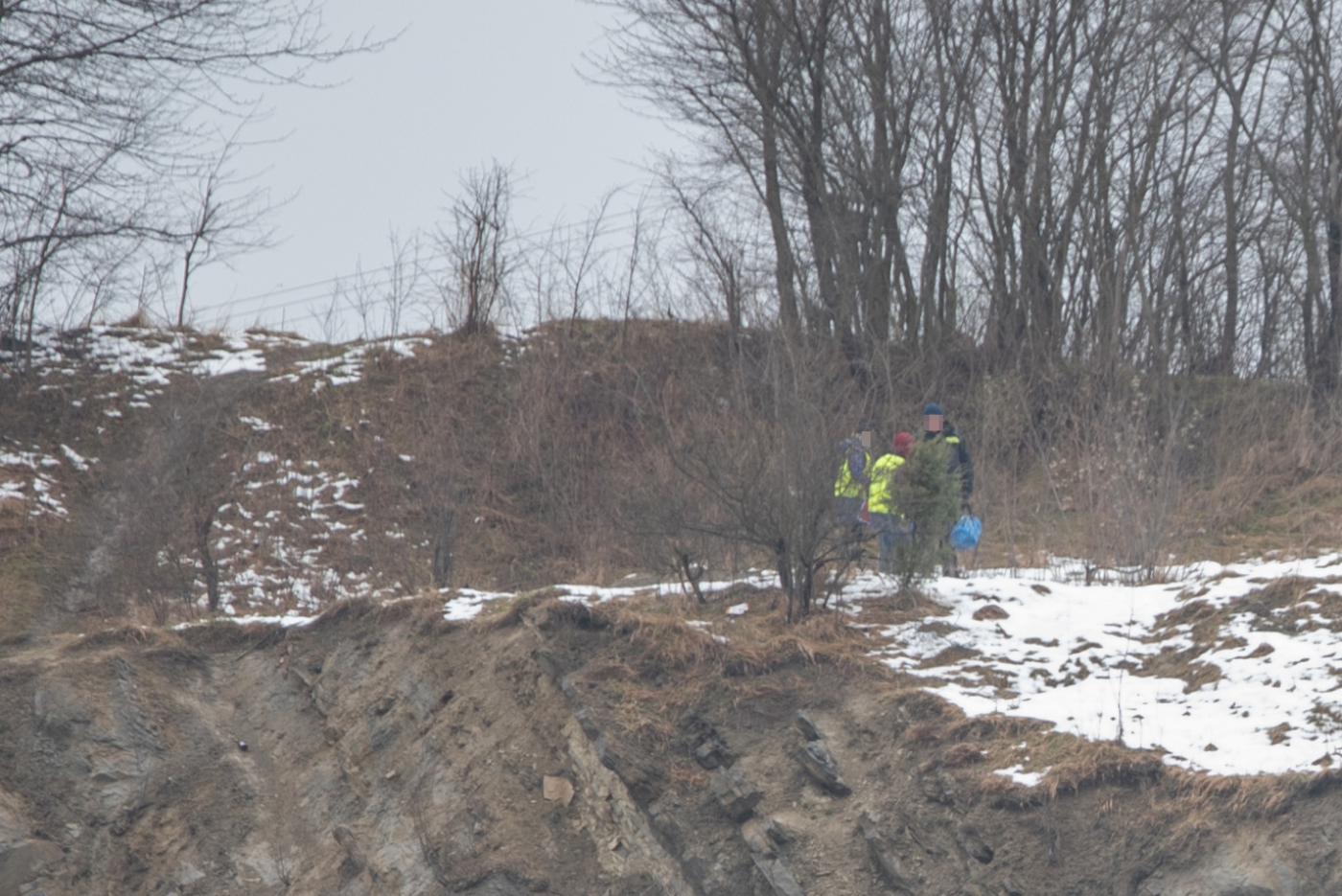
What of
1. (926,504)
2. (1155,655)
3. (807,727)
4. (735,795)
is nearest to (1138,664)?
(1155,655)

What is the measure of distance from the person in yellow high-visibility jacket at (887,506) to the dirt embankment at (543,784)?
139cm

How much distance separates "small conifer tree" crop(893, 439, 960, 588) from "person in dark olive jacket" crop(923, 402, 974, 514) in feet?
1.25

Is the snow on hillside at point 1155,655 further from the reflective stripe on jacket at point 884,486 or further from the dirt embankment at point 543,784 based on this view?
the reflective stripe on jacket at point 884,486

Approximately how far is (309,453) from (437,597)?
8288mm

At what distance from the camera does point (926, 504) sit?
8641 millimetres

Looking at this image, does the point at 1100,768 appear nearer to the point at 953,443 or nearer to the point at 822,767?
the point at 822,767

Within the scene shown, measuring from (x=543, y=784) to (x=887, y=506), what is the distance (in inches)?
126

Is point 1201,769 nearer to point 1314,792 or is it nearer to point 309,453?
point 1314,792

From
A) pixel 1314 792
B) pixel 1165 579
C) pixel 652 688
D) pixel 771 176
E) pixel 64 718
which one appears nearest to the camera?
pixel 1314 792

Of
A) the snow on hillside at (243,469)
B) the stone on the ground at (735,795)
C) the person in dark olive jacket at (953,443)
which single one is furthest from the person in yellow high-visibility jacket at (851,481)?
the snow on hillside at (243,469)

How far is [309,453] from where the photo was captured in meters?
17.0

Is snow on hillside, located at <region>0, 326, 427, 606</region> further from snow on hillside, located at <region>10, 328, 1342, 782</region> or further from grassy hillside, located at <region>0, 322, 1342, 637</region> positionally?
snow on hillside, located at <region>10, 328, 1342, 782</region>

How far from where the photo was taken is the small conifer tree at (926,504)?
8.63m

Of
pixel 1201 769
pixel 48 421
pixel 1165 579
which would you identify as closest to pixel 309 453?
pixel 48 421
